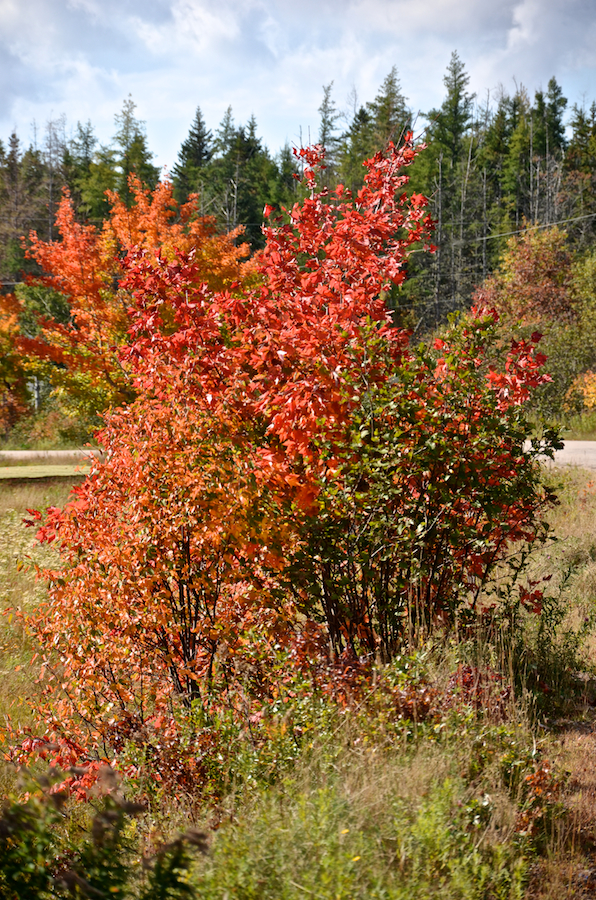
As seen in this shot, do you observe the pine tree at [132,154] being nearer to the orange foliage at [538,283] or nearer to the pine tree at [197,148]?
the pine tree at [197,148]

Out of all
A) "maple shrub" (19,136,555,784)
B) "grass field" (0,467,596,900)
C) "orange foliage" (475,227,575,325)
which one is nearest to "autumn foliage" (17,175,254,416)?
"maple shrub" (19,136,555,784)

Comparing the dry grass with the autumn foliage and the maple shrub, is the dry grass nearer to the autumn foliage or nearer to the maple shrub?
the maple shrub

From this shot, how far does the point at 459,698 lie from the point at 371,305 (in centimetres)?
248

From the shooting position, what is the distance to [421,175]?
4622cm

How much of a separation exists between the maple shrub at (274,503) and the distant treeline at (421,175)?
36506 millimetres

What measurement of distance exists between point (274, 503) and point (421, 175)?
153ft

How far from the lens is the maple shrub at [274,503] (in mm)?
4039

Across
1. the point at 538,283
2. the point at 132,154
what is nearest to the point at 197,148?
the point at 132,154

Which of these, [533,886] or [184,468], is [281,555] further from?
[533,886]

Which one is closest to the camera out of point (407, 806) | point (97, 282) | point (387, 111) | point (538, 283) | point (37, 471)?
point (407, 806)

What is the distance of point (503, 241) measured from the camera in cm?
4284

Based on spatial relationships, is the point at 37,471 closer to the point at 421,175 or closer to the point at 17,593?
the point at 17,593

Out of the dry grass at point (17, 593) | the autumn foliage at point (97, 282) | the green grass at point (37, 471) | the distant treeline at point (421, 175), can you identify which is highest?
the distant treeline at point (421, 175)

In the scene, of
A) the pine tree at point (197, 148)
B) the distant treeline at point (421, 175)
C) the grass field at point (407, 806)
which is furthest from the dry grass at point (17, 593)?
the pine tree at point (197, 148)
